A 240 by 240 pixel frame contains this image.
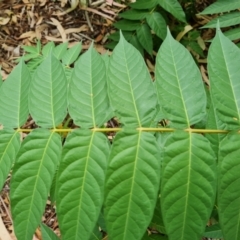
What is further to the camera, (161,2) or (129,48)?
(161,2)

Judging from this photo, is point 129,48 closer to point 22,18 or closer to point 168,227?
point 168,227

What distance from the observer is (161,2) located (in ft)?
7.87

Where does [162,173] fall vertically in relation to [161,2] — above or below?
below

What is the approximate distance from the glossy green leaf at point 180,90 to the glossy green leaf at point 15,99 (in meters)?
0.35

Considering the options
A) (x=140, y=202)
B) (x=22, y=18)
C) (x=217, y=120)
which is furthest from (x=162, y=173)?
(x=22, y=18)

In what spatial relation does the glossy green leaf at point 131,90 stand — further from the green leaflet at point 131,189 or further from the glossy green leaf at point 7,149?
the glossy green leaf at point 7,149

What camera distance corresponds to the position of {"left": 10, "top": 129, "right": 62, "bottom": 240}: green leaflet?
38.8 inches

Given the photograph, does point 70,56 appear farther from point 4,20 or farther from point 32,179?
point 4,20

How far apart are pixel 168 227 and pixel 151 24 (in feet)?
5.68

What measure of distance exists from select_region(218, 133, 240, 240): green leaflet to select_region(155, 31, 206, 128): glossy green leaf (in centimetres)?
12

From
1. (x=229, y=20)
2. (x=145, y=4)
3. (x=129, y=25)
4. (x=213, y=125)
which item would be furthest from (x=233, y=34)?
(x=213, y=125)

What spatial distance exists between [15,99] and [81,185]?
312mm

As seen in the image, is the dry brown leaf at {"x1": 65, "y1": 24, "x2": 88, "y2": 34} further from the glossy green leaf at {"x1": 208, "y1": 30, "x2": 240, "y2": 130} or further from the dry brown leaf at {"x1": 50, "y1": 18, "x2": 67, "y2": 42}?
the glossy green leaf at {"x1": 208, "y1": 30, "x2": 240, "y2": 130}

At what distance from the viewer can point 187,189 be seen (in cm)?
93
